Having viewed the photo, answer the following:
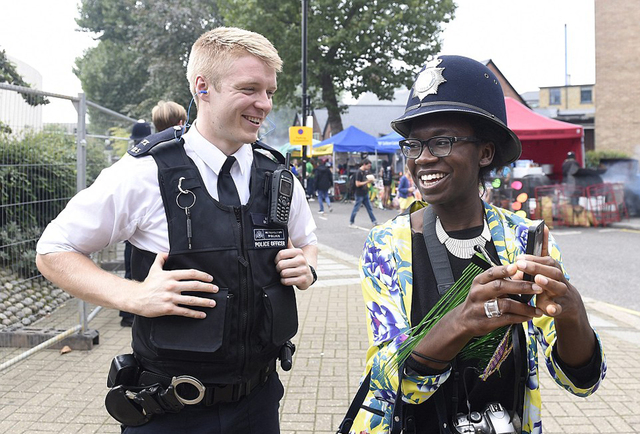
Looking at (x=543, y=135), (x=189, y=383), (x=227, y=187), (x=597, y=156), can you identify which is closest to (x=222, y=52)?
(x=227, y=187)

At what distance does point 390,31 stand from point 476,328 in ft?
100

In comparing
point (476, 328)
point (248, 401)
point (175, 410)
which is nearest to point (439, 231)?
point (476, 328)

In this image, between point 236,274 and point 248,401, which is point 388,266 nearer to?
point 236,274

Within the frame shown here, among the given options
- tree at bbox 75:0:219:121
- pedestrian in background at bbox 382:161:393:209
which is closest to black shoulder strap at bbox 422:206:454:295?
pedestrian in background at bbox 382:161:393:209

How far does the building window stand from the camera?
62031 mm

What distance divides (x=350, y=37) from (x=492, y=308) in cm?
2928

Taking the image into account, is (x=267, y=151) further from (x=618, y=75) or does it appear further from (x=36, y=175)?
(x=618, y=75)

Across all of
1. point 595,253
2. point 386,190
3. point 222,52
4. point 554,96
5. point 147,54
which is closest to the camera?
point 222,52

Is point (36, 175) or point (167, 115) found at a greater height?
point (167, 115)

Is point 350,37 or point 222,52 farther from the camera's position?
point 350,37

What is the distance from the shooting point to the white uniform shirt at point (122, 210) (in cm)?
195

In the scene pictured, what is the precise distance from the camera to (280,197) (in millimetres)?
2176

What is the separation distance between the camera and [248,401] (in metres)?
2.11

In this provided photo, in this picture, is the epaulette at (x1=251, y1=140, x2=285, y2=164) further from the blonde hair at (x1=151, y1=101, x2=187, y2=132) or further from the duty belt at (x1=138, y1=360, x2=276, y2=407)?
the blonde hair at (x1=151, y1=101, x2=187, y2=132)
